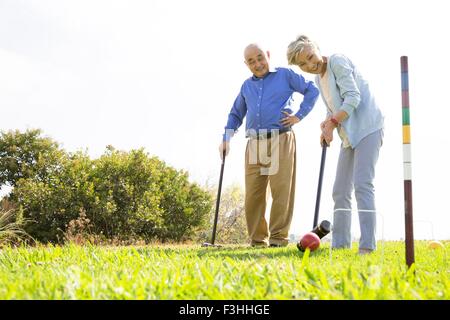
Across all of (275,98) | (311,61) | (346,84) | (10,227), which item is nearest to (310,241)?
(346,84)

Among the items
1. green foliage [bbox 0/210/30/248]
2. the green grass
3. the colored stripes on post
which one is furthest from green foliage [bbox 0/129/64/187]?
the colored stripes on post

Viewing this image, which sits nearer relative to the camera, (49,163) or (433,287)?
(433,287)

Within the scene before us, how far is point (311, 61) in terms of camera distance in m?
4.62

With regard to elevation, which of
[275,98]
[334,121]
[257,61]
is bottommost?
[334,121]

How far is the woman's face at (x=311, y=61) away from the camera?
457 centimetres

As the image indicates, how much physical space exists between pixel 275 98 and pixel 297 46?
1246 mm

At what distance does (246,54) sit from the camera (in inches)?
223

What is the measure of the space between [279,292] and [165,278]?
615 millimetres

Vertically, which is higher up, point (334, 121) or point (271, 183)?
point (334, 121)

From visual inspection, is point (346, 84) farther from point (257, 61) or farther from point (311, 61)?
point (257, 61)

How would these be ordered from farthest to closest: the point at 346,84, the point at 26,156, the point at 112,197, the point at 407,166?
the point at 26,156, the point at 112,197, the point at 346,84, the point at 407,166
